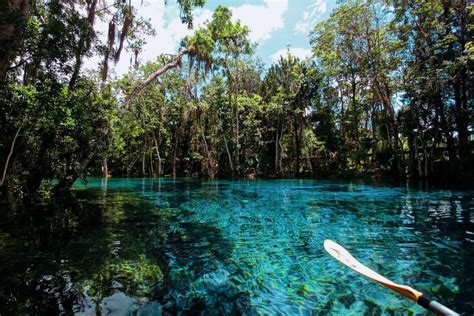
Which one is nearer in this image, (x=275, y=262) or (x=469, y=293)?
(x=469, y=293)

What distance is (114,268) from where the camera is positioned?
4.43 m

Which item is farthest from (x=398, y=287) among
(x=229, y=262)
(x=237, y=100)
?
(x=237, y=100)

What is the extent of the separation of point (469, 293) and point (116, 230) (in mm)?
7176

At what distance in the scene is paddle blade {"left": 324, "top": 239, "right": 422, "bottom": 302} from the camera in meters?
2.69

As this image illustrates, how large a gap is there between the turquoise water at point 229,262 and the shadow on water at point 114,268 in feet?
0.07

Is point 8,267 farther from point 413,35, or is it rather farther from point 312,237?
point 413,35

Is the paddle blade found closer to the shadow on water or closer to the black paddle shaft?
the black paddle shaft

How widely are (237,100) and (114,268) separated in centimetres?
2756

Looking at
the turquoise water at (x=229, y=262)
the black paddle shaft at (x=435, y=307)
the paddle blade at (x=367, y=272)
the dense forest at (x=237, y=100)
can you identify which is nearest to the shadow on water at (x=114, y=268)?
the turquoise water at (x=229, y=262)

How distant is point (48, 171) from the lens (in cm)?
1266

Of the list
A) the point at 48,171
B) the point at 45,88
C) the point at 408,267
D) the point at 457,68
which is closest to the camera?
the point at 408,267

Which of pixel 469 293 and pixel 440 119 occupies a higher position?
pixel 440 119

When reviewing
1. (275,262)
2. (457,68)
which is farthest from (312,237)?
(457,68)

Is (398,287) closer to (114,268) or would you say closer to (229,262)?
(229,262)
